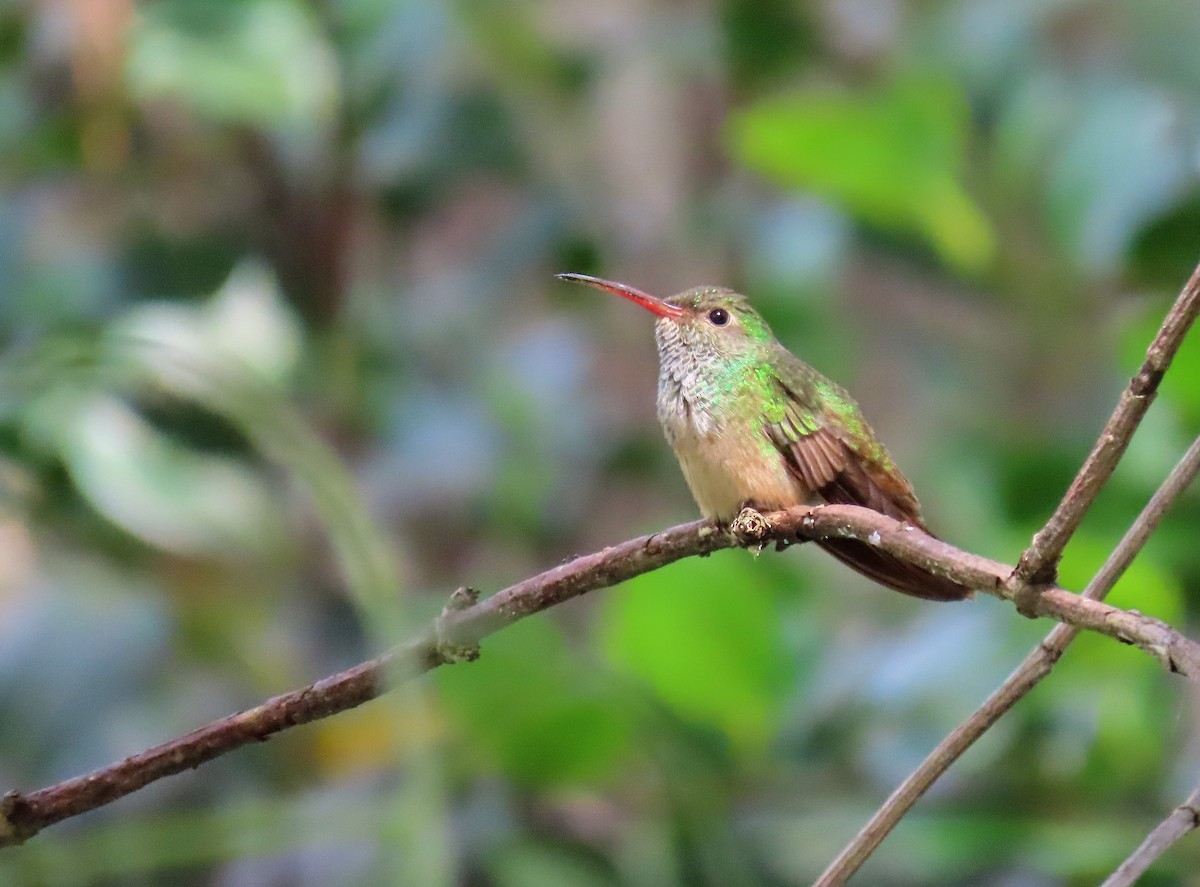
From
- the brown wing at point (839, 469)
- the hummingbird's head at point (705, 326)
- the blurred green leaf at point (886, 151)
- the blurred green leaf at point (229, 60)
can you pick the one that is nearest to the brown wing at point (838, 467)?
the brown wing at point (839, 469)

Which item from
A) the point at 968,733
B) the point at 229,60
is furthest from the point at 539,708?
the point at 229,60

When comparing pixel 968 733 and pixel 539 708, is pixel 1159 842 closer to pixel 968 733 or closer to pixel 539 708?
pixel 968 733

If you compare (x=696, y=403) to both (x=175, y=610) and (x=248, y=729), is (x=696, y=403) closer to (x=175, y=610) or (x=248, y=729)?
(x=248, y=729)

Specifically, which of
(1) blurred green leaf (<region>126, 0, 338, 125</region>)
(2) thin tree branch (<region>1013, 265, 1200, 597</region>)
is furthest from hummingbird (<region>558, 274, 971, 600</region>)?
(1) blurred green leaf (<region>126, 0, 338, 125</region>)

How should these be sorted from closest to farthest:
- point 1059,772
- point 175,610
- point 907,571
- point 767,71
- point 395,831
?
point 907,571, point 395,831, point 1059,772, point 175,610, point 767,71

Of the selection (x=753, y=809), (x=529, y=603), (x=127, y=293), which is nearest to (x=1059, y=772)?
(x=753, y=809)
